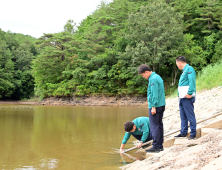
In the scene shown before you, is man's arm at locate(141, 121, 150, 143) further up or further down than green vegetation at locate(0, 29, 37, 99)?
further down

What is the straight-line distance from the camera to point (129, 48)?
24.8m

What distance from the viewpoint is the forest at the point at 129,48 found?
2423 cm

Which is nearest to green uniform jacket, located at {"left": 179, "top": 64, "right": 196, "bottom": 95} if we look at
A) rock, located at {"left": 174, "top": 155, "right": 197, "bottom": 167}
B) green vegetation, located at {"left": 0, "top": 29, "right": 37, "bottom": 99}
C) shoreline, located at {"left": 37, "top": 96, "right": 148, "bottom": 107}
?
rock, located at {"left": 174, "top": 155, "right": 197, "bottom": 167}

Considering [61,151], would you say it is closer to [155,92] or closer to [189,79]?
[155,92]

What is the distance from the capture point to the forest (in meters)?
24.2

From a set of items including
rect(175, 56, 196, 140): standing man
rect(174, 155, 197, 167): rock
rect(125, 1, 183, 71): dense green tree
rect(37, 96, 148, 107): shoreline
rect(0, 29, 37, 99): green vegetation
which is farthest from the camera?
rect(0, 29, 37, 99): green vegetation

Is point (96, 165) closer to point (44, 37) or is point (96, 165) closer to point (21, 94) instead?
point (44, 37)

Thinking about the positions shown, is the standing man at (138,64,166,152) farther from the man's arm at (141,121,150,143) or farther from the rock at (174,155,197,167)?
the rock at (174,155,197,167)

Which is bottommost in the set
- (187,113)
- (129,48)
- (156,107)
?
(187,113)

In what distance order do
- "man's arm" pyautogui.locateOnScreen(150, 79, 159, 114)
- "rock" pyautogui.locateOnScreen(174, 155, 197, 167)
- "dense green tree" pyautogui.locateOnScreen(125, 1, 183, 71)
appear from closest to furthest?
"rock" pyautogui.locateOnScreen(174, 155, 197, 167)
"man's arm" pyautogui.locateOnScreen(150, 79, 159, 114)
"dense green tree" pyautogui.locateOnScreen(125, 1, 183, 71)

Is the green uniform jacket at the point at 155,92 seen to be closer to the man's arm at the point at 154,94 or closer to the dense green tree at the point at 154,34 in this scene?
the man's arm at the point at 154,94

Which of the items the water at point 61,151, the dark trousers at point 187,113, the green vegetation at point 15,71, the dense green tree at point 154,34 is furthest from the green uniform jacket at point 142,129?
the green vegetation at point 15,71

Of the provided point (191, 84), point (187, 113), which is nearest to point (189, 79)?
point (191, 84)

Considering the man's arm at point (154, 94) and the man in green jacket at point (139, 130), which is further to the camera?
the man in green jacket at point (139, 130)
